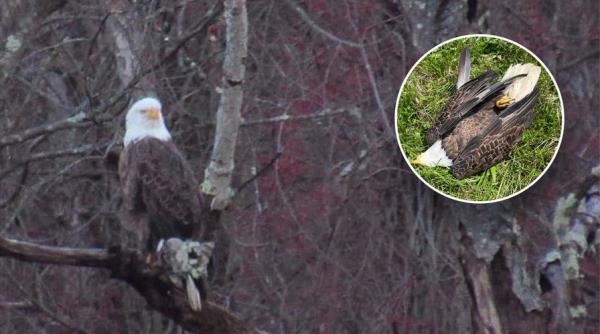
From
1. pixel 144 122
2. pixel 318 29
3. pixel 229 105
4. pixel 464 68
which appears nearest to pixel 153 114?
pixel 144 122

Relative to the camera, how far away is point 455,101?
7.38 m

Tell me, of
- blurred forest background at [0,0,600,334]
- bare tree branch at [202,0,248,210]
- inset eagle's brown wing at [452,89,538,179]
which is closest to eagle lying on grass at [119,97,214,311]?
bare tree branch at [202,0,248,210]

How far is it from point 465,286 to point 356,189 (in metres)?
0.75

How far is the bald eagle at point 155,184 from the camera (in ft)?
25.8

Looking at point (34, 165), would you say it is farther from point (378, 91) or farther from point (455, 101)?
point (455, 101)

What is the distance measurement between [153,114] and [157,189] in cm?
48

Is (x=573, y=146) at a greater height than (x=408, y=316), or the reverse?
(x=573, y=146)

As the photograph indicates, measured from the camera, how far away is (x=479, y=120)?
24.2ft

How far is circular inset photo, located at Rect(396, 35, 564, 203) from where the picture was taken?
7285mm

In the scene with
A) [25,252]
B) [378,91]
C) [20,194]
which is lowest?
[25,252]

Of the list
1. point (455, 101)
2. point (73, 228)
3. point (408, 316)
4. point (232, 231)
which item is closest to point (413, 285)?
point (408, 316)

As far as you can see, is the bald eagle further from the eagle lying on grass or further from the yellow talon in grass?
the yellow talon in grass

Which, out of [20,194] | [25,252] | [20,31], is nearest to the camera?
[25,252]

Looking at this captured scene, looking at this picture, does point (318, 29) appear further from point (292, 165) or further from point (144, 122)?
point (144, 122)
